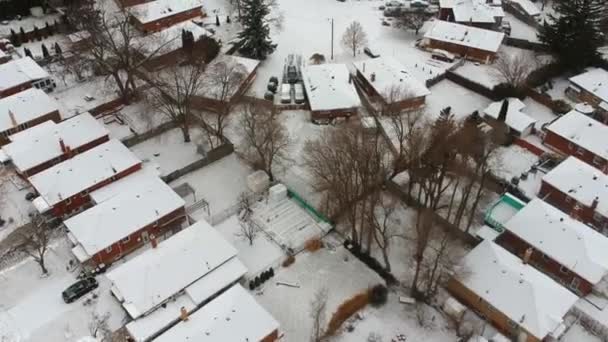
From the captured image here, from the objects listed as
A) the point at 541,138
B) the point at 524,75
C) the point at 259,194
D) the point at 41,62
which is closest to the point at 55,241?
the point at 259,194

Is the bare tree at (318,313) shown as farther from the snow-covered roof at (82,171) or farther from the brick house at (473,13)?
the brick house at (473,13)

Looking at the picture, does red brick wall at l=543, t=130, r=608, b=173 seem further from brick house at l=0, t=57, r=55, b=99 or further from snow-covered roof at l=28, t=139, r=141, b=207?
brick house at l=0, t=57, r=55, b=99

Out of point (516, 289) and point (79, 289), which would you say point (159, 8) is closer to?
point (79, 289)

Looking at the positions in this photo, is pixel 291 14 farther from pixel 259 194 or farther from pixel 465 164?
pixel 465 164

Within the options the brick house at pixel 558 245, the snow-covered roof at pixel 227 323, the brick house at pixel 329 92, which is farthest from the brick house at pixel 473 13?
the snow-covered roof at pixel 227 323

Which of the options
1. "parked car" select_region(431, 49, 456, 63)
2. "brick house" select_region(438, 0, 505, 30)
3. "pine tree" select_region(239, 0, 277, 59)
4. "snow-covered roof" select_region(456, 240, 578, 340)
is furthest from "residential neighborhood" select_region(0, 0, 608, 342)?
"brick house" select_region(438, 0, 505, 30)

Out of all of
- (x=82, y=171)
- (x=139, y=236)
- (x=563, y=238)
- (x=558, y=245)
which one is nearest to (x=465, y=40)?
(x=563, y=238)
